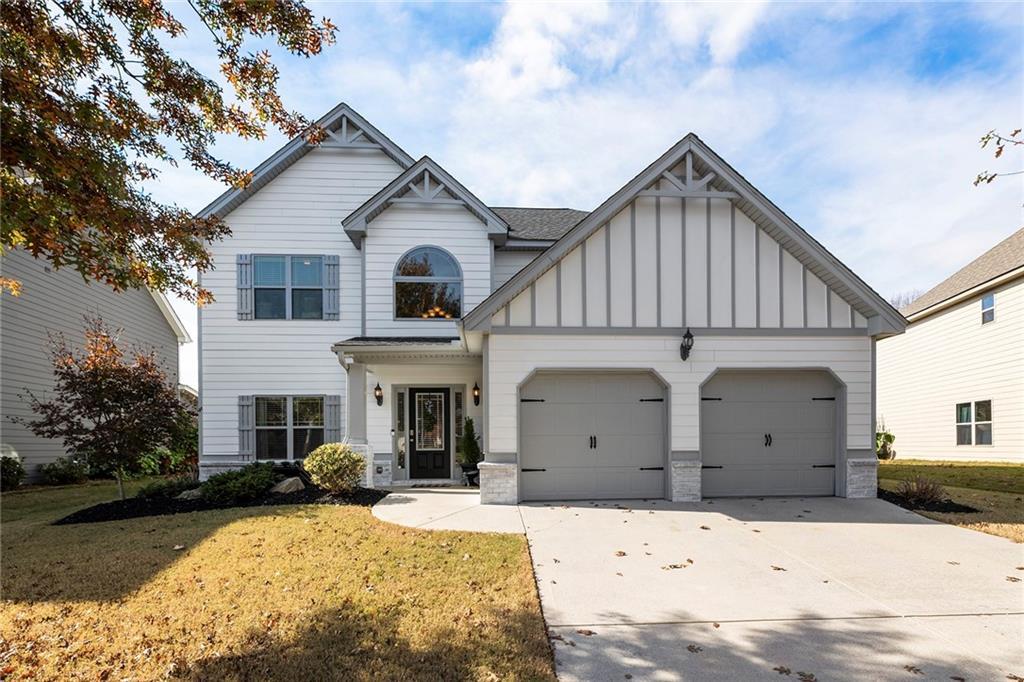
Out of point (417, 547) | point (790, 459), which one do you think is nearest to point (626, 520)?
point (417, 547)

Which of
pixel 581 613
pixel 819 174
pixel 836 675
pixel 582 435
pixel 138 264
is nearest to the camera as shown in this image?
pixel 836 675

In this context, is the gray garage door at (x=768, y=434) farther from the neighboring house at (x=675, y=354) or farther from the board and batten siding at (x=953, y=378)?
the board and batten siding at (x=953, y=378)

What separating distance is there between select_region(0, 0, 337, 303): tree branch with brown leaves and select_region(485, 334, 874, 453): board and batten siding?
4959mm

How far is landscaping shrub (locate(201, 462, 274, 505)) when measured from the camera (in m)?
10.1

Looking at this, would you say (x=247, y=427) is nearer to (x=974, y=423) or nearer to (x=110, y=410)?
(x=110, y=410)

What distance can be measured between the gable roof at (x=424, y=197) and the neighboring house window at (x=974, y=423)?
16.6 m

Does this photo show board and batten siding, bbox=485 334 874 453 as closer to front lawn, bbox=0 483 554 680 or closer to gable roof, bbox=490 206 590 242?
front lawn, bbox=0 483 554 680

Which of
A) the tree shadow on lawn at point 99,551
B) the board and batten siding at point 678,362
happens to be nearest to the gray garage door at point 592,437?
the board and batten siding at point 678,362

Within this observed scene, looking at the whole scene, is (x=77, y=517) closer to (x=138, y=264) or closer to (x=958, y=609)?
(x=138, y=264)

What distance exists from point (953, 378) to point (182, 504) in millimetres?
23064

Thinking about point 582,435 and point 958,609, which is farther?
point 582,435

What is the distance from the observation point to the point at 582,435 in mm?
10102

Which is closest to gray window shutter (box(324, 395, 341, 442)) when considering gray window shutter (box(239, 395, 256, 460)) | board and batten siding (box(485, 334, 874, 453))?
gray window shutter (box(239, 395, 256, 460))

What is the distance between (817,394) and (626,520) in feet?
15.8
